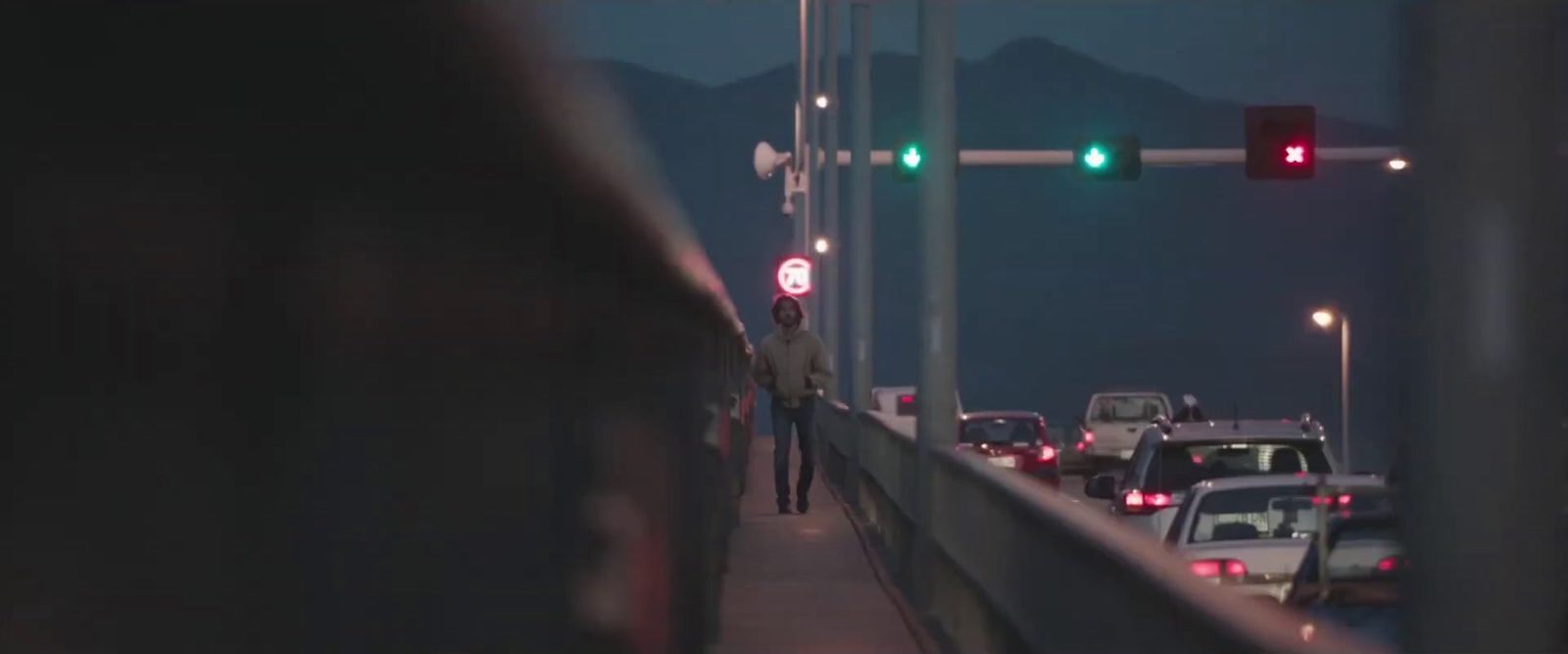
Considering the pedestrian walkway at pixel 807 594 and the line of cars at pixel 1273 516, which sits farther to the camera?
the pedestrian walkway at pixel 807 594

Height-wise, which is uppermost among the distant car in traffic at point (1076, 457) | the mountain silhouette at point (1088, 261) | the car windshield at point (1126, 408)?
the mountain silhouette at point (1088, 261)

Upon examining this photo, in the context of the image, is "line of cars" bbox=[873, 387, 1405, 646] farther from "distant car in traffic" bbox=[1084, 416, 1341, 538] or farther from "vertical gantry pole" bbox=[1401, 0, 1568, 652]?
"vertical gantry pole" bbox=[1401, 0, 1568, 652]

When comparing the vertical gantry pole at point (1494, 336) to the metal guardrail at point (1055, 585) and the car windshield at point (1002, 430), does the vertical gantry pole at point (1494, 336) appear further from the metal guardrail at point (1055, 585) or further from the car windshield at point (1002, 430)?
the car windshield at point (1002, 430)

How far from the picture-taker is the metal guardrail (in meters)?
4.36

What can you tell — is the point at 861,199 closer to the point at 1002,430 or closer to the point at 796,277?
the point at 1002,430

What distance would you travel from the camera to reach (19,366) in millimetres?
1134

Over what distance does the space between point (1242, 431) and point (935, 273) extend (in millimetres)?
3913

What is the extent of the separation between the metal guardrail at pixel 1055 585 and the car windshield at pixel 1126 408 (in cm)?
2795

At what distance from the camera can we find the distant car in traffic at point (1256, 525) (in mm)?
11086

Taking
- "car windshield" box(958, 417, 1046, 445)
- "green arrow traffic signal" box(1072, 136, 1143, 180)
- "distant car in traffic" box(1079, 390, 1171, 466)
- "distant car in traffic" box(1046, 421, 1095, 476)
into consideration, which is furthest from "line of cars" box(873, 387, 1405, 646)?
"distant car in traffic" box(1079, 390, 1171, 466)

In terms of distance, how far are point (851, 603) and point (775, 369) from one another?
20.1 ft

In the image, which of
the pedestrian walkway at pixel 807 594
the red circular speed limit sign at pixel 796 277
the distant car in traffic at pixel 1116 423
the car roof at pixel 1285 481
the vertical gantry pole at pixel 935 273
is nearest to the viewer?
the pedestrian walkway at pixel 807 594

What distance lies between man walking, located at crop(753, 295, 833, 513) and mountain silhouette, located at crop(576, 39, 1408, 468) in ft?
292

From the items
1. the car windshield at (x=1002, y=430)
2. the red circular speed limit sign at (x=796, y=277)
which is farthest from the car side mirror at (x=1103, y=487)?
the red circular speed limit sign at (x=796, y=277)
